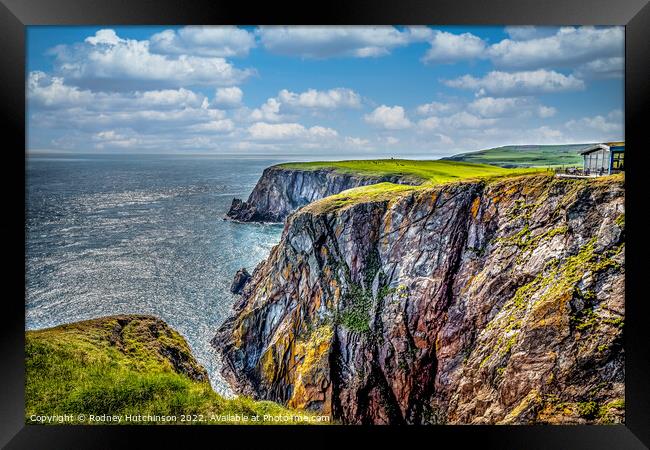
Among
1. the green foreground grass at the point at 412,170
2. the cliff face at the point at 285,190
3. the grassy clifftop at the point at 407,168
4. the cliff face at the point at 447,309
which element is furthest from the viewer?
the cliff face at the point at 285,190

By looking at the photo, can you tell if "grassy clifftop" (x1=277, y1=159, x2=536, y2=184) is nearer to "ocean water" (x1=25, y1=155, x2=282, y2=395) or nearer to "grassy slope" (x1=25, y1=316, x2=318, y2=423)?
"ocean water" (x1=25, y1=155, x2=282, y2=395)

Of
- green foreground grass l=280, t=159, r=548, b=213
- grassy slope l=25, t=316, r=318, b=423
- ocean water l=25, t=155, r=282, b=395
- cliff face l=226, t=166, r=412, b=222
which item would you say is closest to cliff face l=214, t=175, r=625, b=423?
green foreground grass l=280, t=159, r=548, b=213

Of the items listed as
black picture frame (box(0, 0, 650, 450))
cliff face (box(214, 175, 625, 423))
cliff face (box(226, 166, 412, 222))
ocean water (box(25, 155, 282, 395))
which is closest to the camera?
black picture frame (box(0, 0, 650, 450))

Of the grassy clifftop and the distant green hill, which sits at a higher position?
the distant green hill

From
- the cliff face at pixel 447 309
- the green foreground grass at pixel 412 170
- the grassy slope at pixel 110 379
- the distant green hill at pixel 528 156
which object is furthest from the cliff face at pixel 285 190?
the grassy slope at pixel 110 379

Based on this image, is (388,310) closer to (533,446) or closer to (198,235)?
(533,446)

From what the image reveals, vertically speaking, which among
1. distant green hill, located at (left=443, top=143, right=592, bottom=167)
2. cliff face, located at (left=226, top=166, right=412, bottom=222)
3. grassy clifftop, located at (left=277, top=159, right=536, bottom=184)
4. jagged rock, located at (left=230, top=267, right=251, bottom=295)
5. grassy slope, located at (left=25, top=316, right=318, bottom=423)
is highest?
distant green hill, located at (left=443, top=143, right=592, bottom=167)
